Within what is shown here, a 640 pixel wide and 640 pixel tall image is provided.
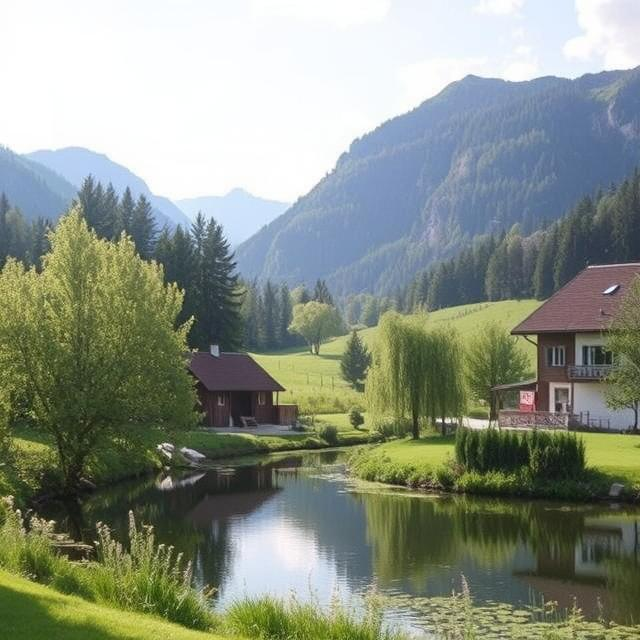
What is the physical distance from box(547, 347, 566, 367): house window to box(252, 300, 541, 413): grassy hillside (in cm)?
702

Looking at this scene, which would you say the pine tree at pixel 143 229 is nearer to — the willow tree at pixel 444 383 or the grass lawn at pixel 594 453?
the willow tree at pixel 444 383

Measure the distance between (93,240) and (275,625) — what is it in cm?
2442

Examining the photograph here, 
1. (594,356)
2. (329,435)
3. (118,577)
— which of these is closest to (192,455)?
(329,435)

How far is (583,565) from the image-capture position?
23.3m

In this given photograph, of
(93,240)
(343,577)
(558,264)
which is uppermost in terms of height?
(558,264)

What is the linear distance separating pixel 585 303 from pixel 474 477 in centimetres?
1996

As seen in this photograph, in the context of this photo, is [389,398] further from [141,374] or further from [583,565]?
[583,565]

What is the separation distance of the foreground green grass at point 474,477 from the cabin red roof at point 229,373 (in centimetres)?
1817

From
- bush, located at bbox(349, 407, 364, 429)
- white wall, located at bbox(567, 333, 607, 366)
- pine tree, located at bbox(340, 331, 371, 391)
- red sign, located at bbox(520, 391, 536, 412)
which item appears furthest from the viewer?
pine tree, located at bbox(340, 331, 371, 391)

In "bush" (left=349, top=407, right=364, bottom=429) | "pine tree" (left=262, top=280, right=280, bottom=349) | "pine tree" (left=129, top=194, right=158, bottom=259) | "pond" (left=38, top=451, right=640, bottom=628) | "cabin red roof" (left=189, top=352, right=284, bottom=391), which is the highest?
"pine tree" (left=129, top=194, right=158, bottom=259)

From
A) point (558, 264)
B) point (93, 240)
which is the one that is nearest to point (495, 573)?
point (93, 240)

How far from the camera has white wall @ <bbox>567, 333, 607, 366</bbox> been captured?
48719 millimetres

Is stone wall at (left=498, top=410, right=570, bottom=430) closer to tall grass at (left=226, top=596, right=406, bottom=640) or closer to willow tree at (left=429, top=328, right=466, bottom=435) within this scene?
willow tree at (left=429, top=328, right=466, bottom=435)

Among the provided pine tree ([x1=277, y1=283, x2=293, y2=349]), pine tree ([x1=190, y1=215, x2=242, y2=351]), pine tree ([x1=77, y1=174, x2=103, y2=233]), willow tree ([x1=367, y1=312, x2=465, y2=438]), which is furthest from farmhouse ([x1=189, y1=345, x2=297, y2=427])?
pine tree ([x1=277, y1=283, x2=293, y2=349])
